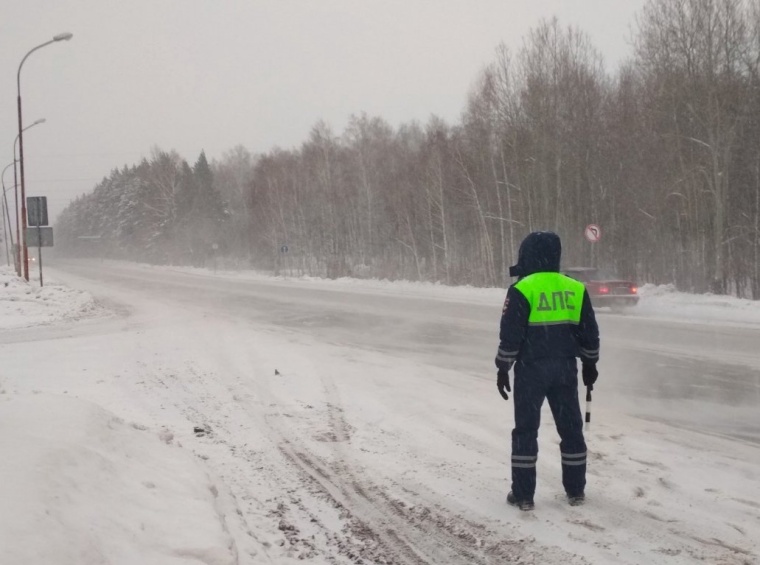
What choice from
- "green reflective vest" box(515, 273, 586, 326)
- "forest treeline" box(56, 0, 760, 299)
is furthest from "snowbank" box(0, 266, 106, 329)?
"forest treeline" box(56, 0, 760, 299)

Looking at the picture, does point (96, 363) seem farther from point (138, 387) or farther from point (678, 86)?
point (678, 86)

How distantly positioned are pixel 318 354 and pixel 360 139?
167ft

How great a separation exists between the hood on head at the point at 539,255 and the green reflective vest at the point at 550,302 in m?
0.11

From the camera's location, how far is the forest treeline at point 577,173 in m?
25.9

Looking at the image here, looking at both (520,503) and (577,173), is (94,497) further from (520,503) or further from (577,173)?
(577,173)

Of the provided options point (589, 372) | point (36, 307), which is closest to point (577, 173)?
point (36, 307)

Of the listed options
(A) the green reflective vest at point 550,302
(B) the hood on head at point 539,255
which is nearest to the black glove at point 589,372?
(A) the green reflective vest at point 550,302

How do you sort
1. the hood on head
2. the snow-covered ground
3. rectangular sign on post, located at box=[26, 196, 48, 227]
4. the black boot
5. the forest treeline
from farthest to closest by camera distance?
rectangular sign on post, located at box=[26, 196, 48, 227] < the forest treeline < the hood on head < the black boot < the snow-covered ground

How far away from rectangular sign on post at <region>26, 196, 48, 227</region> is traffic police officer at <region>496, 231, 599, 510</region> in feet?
97.7

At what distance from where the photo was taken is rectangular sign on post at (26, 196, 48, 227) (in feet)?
96.6

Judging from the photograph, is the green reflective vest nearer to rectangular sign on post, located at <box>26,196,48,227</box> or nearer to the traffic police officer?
the traffic police officer

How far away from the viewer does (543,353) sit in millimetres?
4613

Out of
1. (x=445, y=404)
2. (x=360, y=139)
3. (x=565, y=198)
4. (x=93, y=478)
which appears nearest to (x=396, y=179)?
(x=360, y=139)

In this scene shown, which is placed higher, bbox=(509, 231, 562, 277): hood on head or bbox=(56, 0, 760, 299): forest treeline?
bbox=(56, 0, 760, 299): forest treeline
